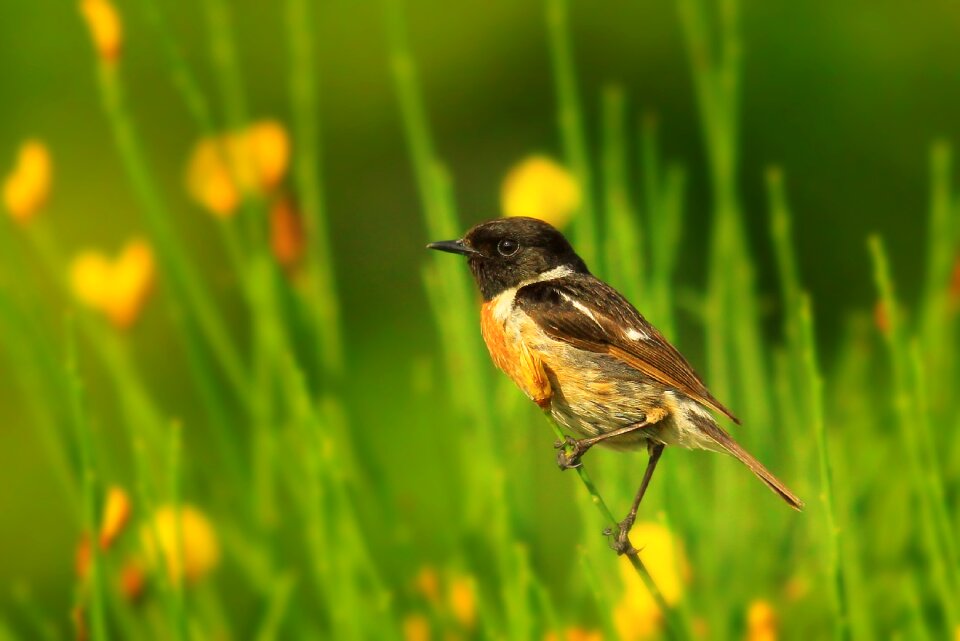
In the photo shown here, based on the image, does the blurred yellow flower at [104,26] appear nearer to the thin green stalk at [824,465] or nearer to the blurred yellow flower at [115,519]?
the blurred yellow flower at [115,519]

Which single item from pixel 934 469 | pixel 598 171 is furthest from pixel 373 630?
pixel 598 171

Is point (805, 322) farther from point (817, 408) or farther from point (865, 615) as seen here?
point (865, 615)

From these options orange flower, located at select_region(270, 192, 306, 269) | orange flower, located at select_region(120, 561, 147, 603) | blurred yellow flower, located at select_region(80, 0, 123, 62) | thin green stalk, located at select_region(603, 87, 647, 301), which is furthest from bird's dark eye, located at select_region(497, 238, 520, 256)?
orange flower, located at select_region(120, 561, 147, 603)

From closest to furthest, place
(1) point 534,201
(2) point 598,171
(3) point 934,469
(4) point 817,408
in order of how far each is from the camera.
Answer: (4) point 817,408
(3) point 934,469
(1) point 534,201
(2) point 598,171

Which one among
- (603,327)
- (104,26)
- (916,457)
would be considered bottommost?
(916,457)

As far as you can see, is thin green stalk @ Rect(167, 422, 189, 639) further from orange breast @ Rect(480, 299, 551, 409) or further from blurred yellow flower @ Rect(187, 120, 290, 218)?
blurred yellow flower @ Rect(187, 120, 290, 218)

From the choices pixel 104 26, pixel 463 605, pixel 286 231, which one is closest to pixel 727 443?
pixel 463 605

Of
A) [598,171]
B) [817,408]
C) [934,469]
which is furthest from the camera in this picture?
[598,171]

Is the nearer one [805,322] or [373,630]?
[805,322]

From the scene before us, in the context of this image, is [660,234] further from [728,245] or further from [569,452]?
[569,452]
